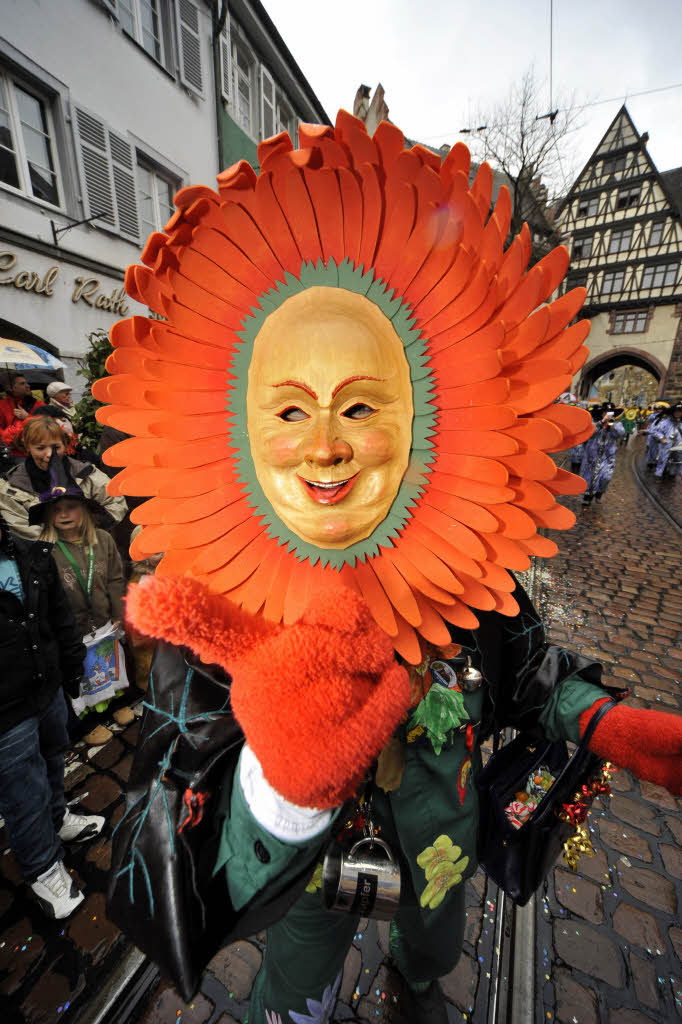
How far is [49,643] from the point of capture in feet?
6.35

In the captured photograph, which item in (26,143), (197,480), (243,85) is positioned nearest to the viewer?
(197,480)

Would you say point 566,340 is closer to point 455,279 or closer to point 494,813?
point 455,279

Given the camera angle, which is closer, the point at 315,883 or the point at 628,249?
the point at 315,883

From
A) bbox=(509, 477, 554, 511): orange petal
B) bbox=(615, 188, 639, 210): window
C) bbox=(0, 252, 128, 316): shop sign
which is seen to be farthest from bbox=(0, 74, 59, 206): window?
bbox=(615, 188, 639, 210): window

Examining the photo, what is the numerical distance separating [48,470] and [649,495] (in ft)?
38.6

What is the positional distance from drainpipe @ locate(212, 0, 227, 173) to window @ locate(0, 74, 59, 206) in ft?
10.7

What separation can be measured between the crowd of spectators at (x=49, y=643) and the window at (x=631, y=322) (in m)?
29.3

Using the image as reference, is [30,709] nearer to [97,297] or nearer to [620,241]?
[97,297]

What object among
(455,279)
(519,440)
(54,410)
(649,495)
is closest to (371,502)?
(519,440)

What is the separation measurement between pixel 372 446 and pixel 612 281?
3120cm

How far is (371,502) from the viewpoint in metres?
0.76

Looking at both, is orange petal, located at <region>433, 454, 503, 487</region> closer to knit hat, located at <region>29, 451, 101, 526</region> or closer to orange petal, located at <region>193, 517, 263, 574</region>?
orange petal, located at <region>193, 517, 263, 574</region>

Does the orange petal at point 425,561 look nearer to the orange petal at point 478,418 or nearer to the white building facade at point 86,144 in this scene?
the orange petal at point 478,418

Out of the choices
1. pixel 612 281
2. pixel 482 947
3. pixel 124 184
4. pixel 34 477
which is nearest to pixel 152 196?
pixel 124 184
